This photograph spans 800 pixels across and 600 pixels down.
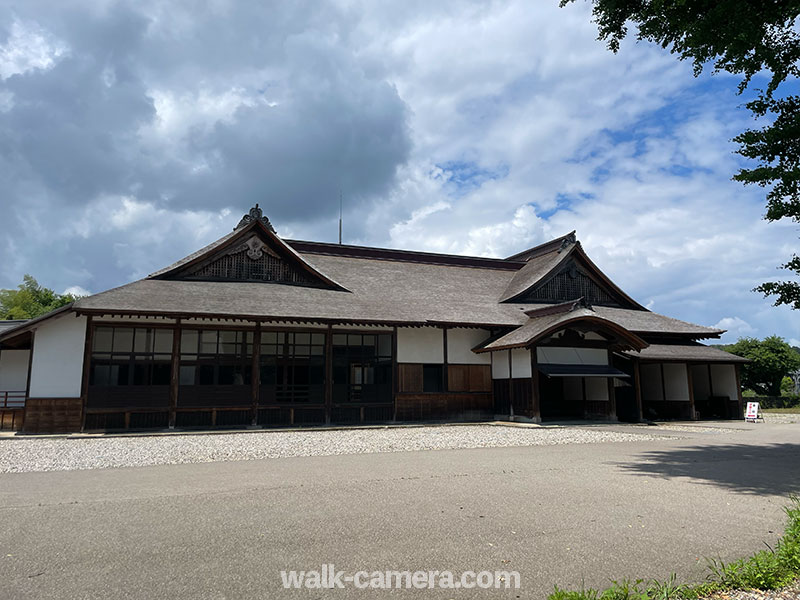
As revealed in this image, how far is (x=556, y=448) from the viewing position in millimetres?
11672

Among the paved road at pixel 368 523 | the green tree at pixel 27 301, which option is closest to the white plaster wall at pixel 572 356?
the paved road at pixel 368 523

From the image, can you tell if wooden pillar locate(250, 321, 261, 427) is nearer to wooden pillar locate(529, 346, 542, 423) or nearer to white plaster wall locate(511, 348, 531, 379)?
white plaster wall locate(511, 348, 531, 379)

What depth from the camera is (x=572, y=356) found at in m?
19.2

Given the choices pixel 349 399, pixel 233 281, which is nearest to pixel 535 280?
pixel 349 399

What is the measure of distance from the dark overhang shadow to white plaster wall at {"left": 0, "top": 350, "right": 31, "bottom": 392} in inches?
784

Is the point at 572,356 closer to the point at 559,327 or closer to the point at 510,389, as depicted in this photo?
the point at 559,327

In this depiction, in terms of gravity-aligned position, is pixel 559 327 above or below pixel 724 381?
above

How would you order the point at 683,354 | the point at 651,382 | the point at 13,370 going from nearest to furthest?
1. the point at 13,370
2. the point at 683,354
3. the point at 651,382

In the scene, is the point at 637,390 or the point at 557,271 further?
the point at 557,271

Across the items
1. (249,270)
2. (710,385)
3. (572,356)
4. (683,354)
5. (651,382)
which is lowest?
(710,385)

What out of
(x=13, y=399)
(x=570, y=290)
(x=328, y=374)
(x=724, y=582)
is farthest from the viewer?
(x=570, y=290)

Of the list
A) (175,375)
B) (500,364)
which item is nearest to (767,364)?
(500,364)

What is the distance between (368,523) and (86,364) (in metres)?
13.8

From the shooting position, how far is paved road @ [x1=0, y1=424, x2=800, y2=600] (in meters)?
3.92
